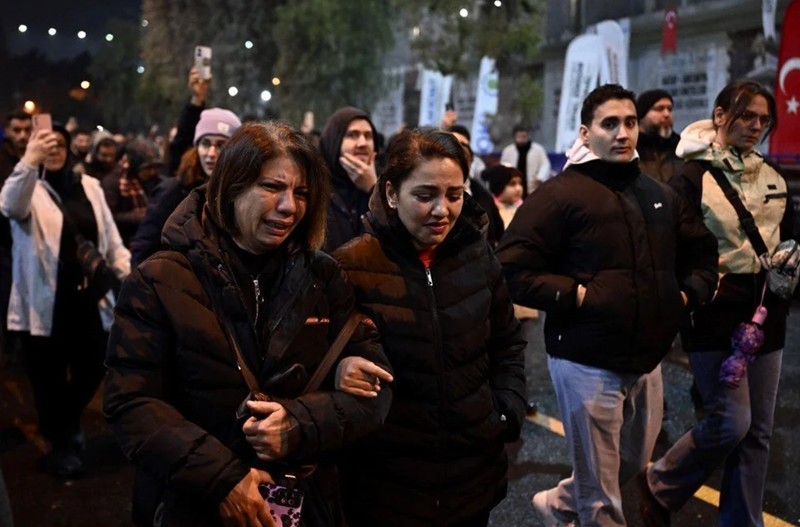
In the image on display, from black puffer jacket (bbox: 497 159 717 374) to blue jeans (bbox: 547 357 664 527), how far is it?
0.25 feet

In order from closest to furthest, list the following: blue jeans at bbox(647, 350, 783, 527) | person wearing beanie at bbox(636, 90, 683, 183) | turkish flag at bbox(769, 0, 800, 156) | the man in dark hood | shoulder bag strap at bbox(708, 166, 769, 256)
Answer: blue jeans at bbox(647, 350, 783, 527)
shoulder bag strap at bbox(708, 166, 769, 256)
the man in dark hood
person wearing beanie at bbox(636, 90, 683, 183)
turkish flag at bbox(769, 0, 800, 156)

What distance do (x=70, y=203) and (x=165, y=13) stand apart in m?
35.8

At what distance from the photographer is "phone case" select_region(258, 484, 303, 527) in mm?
2178

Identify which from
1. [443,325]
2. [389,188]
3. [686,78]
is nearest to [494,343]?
[443,325]

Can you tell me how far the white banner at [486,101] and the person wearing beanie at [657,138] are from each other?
1601cm

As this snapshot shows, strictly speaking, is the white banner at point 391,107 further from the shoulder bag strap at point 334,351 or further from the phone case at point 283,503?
the phone case at point 283,503

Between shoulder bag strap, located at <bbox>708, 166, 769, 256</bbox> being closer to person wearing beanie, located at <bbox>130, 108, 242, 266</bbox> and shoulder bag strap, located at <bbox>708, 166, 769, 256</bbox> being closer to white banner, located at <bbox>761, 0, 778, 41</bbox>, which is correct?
person wearing beanie, located at <bbox>130, 108, 242, 266</bbox>

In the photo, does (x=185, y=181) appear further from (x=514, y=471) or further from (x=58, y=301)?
(x=514, y=471)

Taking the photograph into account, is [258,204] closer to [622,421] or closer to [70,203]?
[622,421]

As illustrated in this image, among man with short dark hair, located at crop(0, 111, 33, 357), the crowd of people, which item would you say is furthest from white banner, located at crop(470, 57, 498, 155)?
the crowd of people

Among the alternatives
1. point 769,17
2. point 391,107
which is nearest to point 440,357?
point 769,17

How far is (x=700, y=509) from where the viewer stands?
180 inches

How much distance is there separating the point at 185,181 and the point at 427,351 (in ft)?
8.43

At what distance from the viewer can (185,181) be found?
4.82 m
